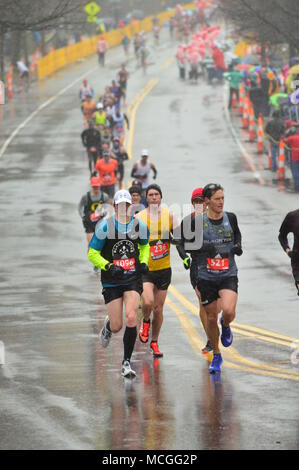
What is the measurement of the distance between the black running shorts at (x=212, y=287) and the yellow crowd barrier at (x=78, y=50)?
195ft

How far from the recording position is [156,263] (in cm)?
1430

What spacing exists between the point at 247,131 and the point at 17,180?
12.2 meters

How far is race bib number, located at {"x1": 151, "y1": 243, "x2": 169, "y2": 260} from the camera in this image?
14316mm

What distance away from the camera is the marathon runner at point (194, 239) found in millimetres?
13192

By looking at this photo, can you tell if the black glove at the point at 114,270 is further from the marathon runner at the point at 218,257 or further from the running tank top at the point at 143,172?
the running tank top at the point at 143,172

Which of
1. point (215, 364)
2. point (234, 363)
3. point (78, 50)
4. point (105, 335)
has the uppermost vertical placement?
point (105, 335)

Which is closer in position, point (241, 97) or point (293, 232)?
point (293, 232)

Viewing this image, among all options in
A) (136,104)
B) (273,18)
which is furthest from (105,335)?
(136,104)

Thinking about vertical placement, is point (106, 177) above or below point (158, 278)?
below

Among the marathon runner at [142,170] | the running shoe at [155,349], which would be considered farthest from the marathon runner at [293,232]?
the marathon runner at [142,170]

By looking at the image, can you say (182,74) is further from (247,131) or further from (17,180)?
(17,180)

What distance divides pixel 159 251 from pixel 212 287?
1.48 meters

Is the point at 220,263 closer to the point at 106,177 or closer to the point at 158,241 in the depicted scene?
the point at 158,241

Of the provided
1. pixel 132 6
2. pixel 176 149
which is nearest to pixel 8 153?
pixel 176 149
